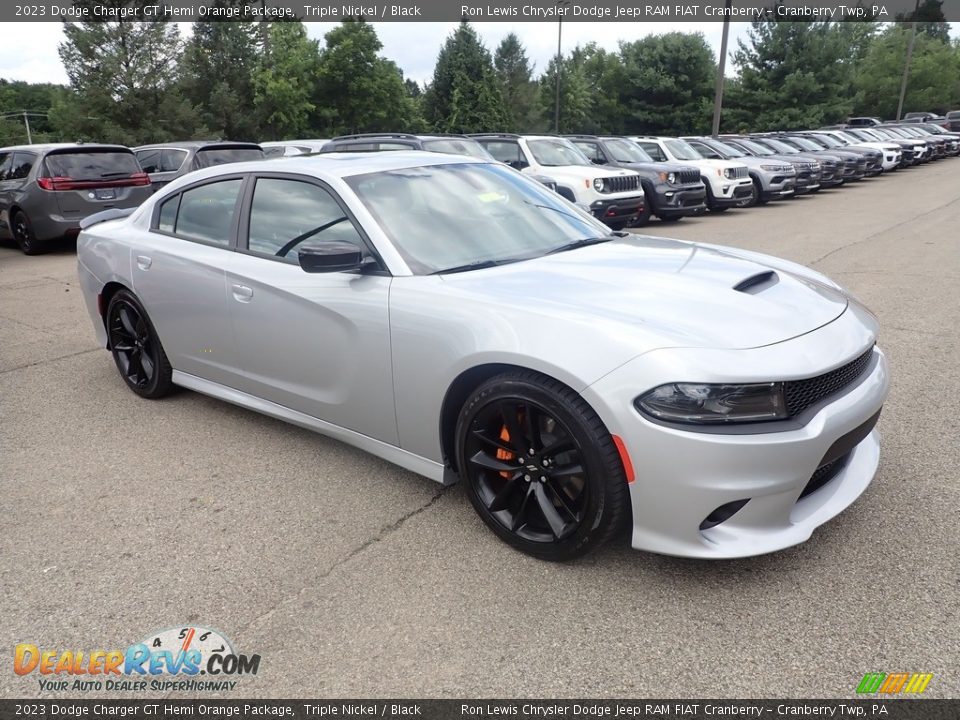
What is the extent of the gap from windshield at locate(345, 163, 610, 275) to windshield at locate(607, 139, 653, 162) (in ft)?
38.6

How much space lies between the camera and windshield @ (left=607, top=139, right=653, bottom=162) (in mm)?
15130

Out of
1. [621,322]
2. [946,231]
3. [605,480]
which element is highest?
[621,322]

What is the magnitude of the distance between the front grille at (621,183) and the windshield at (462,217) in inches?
351

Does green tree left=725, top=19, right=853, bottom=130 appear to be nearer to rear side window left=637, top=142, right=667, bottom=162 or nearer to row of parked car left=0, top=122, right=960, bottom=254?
row of parked car left=0, top=122, right=960, bottom=254

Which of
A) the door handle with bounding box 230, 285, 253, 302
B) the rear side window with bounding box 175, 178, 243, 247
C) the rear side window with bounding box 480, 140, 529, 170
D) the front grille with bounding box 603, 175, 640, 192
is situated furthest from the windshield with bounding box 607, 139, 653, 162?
the door handle with bounding box 230, 285, 253, 302

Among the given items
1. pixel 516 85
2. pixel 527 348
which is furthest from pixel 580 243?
pixel 516 85

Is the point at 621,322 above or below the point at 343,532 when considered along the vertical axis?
above

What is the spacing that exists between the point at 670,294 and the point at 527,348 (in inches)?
24.3

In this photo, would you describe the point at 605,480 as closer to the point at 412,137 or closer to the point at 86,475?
the point at 86,475

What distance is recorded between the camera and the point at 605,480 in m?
2.54

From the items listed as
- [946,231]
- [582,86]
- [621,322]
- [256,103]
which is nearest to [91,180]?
[621,322]

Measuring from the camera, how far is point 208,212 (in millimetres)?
4246

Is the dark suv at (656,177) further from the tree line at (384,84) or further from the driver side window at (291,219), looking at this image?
the tree line at (384,84)

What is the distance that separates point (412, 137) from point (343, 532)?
35.9 ft
